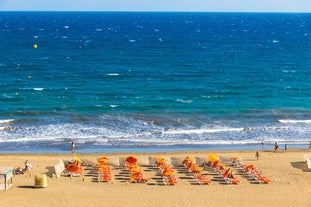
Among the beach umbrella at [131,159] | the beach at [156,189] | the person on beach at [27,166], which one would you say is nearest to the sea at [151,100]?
the person on beach at [27,166]

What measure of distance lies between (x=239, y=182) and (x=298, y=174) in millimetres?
5088

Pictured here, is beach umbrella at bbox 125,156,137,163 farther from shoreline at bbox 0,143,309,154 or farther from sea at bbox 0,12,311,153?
sea at bbox 0,12,311,153

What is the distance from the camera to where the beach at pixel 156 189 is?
32.2 metres

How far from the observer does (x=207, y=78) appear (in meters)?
78.4

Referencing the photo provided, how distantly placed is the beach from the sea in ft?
19.7

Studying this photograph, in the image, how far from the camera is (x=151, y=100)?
207ft

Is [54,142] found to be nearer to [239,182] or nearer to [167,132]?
[167,132]

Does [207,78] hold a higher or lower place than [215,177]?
higher

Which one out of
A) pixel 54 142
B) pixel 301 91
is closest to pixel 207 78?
pixel 301 91

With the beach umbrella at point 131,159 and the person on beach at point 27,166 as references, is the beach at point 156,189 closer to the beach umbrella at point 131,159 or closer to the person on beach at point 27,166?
the person on beach at point 27,166

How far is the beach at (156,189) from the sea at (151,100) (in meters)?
6.02

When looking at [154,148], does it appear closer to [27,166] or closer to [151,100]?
[27,166]

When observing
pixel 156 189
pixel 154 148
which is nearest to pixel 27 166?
pixel 156 189

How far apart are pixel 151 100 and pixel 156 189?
1138 inches
